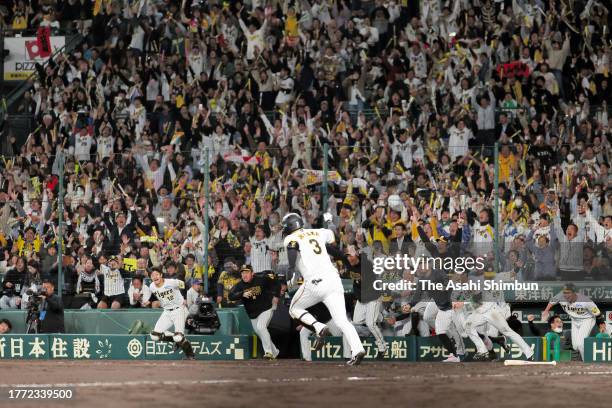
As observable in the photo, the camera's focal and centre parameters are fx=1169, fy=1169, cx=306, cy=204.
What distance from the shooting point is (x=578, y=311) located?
61.5 ft

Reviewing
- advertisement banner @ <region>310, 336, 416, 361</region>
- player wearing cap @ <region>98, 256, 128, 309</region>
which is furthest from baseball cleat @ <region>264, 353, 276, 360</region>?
player wearing cap @ <region>98, 256, 128, 309</region>

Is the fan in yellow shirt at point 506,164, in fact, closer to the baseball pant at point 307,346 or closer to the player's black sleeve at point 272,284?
the baseball pant at point 307,346

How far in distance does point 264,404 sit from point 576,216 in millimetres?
9078

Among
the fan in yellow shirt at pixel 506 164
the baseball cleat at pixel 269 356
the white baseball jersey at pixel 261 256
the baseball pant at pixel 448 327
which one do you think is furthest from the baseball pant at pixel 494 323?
the white baseball jersey at pixel 261 256

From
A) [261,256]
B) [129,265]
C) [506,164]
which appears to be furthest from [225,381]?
[506,164]

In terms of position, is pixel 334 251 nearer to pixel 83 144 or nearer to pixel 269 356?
pixel 269 356

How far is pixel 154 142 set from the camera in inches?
963

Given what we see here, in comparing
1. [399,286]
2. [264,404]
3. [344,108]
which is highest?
[344,108]

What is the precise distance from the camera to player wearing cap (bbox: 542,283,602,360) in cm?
1864

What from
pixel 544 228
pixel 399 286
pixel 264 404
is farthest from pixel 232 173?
pixel 264 404

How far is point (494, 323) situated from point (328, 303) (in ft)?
9.59

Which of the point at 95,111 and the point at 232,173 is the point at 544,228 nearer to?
the point at 232,173

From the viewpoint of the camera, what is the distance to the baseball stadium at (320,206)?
17.6m
